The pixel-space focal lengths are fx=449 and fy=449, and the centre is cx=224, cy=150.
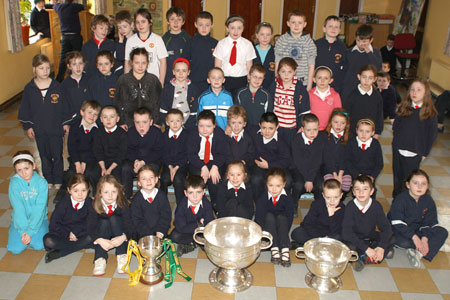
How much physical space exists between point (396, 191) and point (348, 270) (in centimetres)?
135

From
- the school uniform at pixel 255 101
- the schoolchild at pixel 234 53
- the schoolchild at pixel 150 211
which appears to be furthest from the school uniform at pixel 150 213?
the schoolchild at pixel 234 53

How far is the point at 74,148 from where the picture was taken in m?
4.39

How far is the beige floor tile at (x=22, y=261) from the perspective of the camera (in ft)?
11.1

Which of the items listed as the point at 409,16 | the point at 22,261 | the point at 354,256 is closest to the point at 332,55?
the point at 354,256

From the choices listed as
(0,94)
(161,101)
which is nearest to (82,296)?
(161,101)

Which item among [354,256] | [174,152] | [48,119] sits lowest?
[354,256]

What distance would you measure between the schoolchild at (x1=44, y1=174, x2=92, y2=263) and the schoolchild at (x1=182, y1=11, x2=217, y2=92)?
2162mm

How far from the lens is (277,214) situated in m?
3.73

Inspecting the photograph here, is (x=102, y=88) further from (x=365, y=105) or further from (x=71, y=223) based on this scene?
(x=365, y=105)

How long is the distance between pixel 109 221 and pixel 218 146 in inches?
49.5

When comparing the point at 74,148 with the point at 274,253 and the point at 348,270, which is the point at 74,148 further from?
the point at 348,270

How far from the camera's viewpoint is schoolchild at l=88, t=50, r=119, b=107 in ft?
15.7

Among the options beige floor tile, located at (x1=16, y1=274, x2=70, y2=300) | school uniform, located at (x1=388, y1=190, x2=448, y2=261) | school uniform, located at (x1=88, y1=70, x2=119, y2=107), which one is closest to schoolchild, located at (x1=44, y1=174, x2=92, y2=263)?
beige floor tile, located at (x1=16, y1=274, x2=70, y2=300)

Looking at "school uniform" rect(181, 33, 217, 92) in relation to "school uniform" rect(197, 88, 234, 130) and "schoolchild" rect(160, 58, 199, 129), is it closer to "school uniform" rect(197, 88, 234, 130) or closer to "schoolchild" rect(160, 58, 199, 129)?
"schoolchild" rect(160, 58, 199, 129)
